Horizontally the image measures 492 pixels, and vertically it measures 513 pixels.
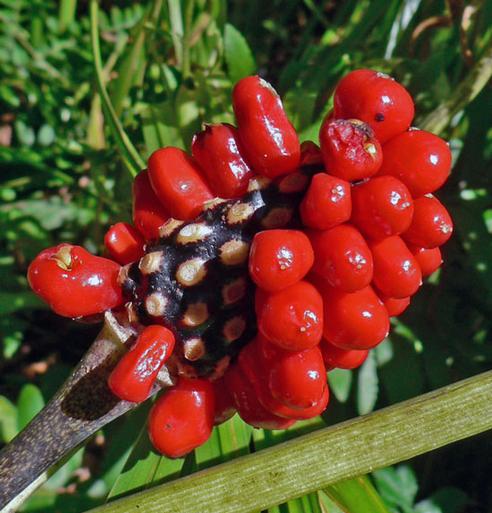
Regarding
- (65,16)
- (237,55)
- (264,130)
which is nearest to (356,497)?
(264,130)

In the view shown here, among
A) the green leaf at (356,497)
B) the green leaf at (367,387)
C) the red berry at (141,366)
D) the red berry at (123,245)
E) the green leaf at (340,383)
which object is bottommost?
A: the green leaf at (367,387)

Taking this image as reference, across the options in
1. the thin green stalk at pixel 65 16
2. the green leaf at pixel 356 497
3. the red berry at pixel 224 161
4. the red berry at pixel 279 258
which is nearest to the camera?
the red berry at pixel 279 258

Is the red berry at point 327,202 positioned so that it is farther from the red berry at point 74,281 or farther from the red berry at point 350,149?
the red berry at point 74,281

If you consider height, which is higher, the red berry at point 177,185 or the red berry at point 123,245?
the red berry at point 177,185

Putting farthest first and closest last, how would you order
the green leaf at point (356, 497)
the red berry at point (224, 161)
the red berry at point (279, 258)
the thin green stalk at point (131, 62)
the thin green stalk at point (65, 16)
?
the thin green stalk at point (65, 16) < the thin green stalk at point (131, 62) < the green leaf at point (356, 497) < the red berry at point (224, 161) < the red berry at point (279, 258)

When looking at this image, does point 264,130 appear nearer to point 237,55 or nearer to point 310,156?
point 310,156

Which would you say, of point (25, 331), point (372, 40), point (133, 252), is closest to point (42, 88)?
point (25, 331)

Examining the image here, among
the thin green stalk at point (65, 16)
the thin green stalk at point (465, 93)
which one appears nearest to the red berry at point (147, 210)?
the thin green stalk at point (465, 93)
